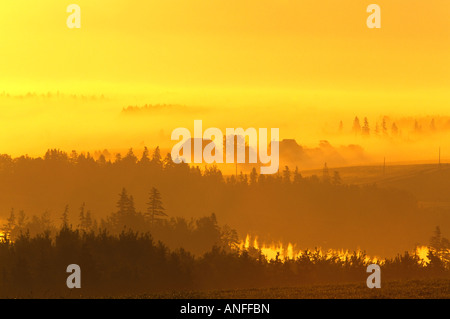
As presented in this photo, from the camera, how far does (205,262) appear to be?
97250 mm

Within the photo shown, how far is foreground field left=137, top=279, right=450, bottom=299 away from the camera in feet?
169

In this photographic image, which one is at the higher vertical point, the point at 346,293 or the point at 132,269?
the point at 132,269

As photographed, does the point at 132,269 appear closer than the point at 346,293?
No

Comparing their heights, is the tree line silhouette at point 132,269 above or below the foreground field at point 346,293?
above

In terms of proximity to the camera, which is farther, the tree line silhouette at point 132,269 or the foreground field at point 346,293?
the tree line silhouette at point 132,269

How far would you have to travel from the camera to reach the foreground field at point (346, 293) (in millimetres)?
51562

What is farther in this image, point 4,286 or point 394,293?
point 4,286

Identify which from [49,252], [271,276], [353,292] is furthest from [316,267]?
[353,292]

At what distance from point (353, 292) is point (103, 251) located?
4353 centimetres

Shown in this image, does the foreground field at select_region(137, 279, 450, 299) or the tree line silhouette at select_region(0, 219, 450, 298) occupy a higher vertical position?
the tree line silhouette at select_region(0, 219, 450, 298)

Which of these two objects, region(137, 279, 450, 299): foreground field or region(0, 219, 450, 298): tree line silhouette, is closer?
region(137, 279, 450, 299): foreground field

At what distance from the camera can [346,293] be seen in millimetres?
53562
